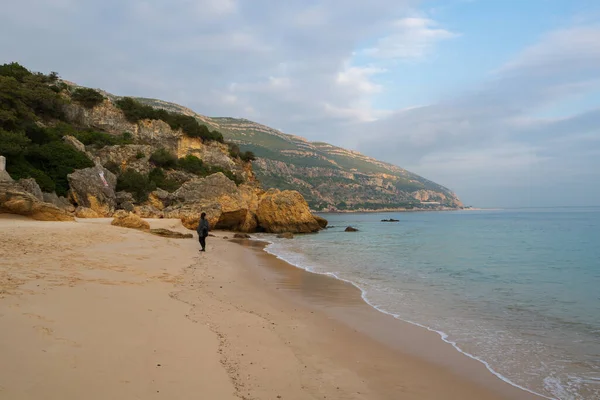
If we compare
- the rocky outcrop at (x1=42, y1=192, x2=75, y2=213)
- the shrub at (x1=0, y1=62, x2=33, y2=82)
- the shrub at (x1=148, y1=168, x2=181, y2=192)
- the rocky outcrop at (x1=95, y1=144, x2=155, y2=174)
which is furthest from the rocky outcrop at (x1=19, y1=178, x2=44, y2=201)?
the shrub at (x1=0, y1=62, x2=33, y2=82)

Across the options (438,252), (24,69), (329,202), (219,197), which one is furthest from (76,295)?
(329,202)

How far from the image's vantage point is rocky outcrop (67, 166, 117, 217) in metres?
23.8

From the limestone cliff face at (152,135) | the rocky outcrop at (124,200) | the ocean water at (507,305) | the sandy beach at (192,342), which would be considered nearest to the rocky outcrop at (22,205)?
the sandy beach at (192,342)

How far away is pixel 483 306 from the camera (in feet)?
29.0

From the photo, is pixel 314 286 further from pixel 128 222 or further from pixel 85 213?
pixel 85 213

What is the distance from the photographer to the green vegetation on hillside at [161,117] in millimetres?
42850

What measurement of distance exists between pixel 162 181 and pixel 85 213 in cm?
1263

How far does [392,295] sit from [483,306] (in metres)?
2.18

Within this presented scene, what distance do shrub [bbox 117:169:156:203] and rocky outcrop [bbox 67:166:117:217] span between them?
462 centimetres

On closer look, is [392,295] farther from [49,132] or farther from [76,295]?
[49,132]

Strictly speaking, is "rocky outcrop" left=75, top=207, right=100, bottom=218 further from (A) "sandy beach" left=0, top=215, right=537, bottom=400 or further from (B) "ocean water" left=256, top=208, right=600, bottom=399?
(A) "sandy beach" left=0, top=215, right=537, bottom=400

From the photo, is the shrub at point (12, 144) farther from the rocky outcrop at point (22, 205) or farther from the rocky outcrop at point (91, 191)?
the rocky outcrop at point (22, 205)

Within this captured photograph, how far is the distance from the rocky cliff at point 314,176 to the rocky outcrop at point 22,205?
273 ft

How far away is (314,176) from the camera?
13450 centimetres
